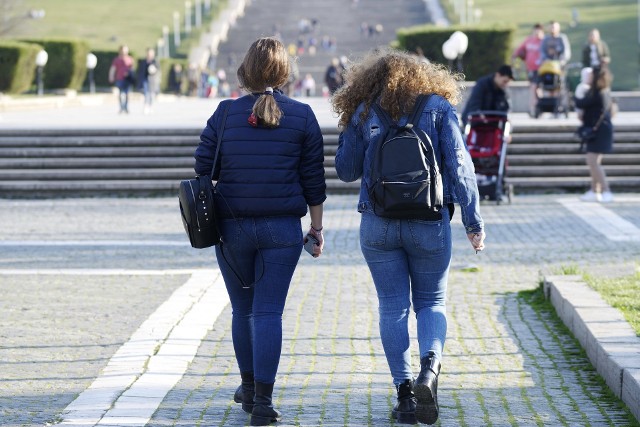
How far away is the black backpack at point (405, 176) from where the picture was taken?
5.91 meters

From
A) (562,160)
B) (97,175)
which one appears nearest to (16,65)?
(97,175)

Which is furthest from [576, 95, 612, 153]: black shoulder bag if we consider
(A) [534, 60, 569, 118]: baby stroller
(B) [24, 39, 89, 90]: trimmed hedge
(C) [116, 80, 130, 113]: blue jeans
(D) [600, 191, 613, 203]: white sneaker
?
(B) [24, 39, 89, 90]: trimmed hedge

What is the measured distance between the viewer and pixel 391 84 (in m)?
5.99

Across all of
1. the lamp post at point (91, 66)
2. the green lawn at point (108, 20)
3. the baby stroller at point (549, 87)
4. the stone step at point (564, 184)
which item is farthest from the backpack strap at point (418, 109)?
the green lawn at point (108, 20)

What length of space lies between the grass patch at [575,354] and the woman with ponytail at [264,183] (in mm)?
1519

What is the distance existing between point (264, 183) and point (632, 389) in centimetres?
179

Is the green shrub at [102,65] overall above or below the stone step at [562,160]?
below

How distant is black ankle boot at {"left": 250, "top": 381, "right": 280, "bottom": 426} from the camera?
235 inches

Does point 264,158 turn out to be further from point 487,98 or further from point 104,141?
point 104,141

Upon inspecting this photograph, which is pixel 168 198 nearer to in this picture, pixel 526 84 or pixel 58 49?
pixel 526 84

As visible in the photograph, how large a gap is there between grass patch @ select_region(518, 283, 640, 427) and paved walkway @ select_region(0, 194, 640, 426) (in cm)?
2

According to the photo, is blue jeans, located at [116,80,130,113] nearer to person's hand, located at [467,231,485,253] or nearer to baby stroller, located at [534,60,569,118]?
baby stroller, located at [534,60,569,118]

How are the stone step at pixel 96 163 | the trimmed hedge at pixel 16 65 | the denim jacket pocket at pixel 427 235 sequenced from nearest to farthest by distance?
the denim jacket pocket at pixel 427 235
the stone step at pixel 96 163
the trimmed hedge at pixel 16 65

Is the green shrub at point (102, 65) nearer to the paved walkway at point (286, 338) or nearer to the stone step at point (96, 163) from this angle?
the stone step at point (96, 163)
